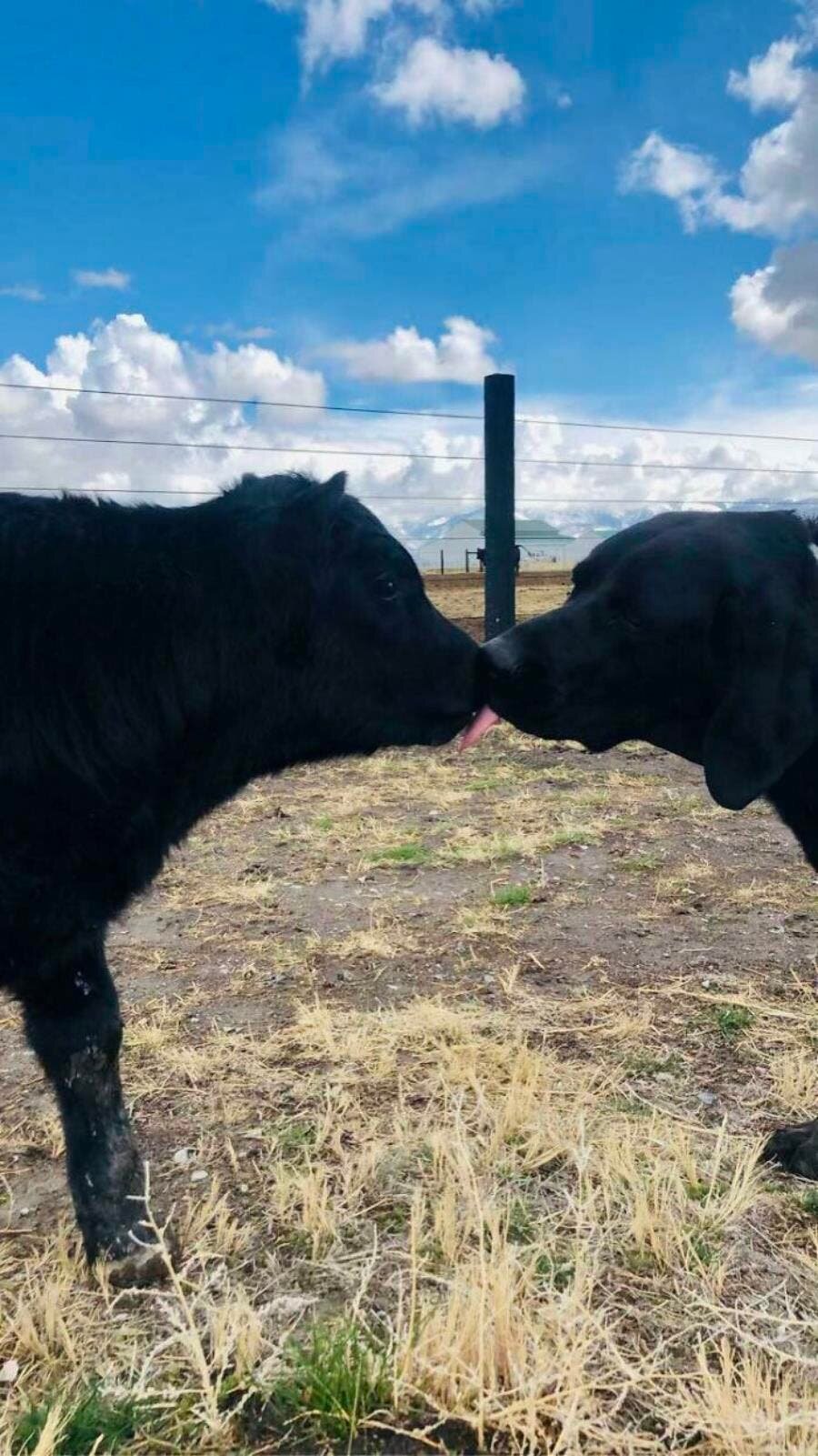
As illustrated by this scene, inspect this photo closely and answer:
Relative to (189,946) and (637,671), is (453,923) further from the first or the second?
(637,671)

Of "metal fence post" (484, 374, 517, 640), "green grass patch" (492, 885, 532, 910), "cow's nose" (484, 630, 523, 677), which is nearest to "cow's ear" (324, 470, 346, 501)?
"cow's nose" (484, 630, 523, 677)

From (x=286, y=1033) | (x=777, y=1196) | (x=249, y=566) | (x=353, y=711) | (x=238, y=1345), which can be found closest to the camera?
(x=238, y=1345)

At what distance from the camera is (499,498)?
8.48 m

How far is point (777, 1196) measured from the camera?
90.1 inches

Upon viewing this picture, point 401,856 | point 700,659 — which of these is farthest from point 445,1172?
point 401,856

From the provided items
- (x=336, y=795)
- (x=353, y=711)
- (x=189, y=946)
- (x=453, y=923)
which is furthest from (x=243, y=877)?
(x=353, y=711)

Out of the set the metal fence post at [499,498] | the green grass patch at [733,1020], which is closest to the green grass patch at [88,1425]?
the green grass patch at [733,1020]

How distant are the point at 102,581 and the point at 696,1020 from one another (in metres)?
2.41

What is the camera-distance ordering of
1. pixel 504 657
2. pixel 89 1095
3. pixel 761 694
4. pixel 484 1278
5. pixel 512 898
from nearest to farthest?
pixel 484 1278 → pixel 89 1095 → pixel 761 694 → pixel 504 657 → pixel 512 898

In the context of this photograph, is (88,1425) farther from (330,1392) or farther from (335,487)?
(335,487)

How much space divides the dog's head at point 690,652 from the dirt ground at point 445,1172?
1.01 meters

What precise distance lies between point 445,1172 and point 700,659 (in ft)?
5.06

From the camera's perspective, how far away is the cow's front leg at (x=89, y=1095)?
2.13m

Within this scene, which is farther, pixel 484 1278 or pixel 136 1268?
pixel 136 1268
